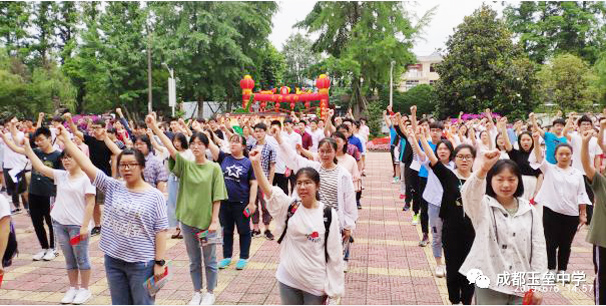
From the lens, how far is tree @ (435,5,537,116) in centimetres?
2527

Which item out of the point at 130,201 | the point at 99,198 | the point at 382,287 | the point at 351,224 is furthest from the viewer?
the point at 99,198

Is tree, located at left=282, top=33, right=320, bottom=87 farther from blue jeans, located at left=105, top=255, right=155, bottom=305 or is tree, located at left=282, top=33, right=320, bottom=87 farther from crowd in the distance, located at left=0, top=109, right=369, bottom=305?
blue jeans, located at left=105, top=255, right=155, bottom=305

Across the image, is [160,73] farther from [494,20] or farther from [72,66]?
[494,20]

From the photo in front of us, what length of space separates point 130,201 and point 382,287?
2.98 meters

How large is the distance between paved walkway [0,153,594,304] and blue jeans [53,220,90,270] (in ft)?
1.31

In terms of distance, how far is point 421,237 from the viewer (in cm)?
733

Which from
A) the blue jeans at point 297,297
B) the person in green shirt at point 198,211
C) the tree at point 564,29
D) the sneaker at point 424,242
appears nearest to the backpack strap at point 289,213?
the blue jeans at point 297,297

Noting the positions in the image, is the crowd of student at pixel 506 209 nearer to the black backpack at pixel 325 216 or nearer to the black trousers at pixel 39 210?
the black backpack at pixel 325 216

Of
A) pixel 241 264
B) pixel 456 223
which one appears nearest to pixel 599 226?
pixel 456 223

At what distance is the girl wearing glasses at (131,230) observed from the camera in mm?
3340

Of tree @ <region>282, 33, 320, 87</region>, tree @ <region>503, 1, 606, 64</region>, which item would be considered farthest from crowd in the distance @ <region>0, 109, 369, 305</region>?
tree @ <region>282, 33, 320, 87</region>

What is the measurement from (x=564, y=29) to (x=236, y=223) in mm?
34807

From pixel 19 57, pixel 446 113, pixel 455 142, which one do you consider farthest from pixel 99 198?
pixel 19 57

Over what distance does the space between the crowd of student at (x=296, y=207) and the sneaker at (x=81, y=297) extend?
0.04 feet
